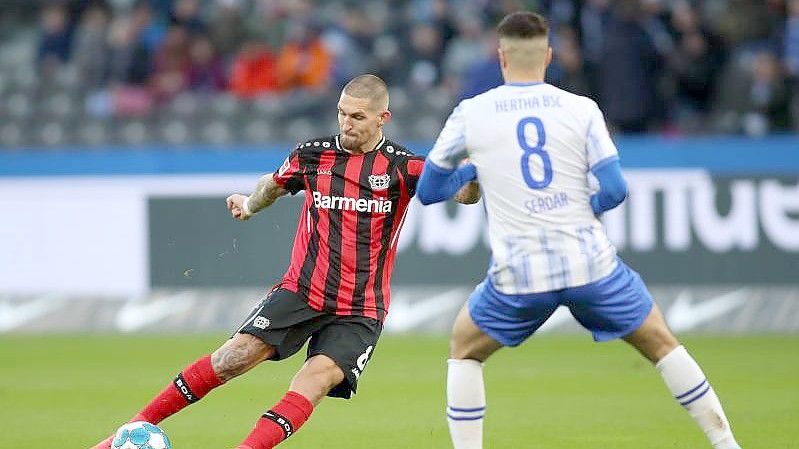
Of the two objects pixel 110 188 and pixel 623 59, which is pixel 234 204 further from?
pixel 623 59

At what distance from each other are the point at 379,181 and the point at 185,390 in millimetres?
1345

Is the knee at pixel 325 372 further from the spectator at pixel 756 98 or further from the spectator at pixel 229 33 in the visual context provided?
the spectator at pixel 229 33

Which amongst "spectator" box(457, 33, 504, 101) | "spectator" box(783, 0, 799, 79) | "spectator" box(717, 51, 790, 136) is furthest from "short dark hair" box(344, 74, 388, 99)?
"spectator" box(783, 0, 799, 79)

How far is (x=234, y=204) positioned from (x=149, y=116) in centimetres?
949

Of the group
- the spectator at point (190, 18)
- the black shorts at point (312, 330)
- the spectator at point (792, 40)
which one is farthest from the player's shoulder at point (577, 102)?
the spectator at point (190, 18)

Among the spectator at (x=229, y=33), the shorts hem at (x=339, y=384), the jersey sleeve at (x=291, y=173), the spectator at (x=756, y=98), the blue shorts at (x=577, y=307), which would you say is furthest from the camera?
the spectator at (x=229, y=33)

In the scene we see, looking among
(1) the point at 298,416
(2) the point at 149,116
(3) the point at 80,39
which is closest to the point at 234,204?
(1) the point at 298,416

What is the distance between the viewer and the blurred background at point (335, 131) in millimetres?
12836

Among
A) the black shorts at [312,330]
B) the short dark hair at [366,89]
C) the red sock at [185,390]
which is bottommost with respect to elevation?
the red sock at [185,390]

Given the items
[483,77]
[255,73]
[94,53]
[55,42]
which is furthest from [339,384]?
[55,42]

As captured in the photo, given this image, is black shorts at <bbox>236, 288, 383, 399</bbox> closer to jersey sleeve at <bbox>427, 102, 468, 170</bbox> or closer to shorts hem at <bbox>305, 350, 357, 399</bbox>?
shorts hem at <bbox>305, 350, 357, 399</bbox>

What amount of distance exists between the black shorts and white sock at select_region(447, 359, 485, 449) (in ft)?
2.50

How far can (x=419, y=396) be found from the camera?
948cm

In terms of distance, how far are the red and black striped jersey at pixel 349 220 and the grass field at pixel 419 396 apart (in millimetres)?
1130
